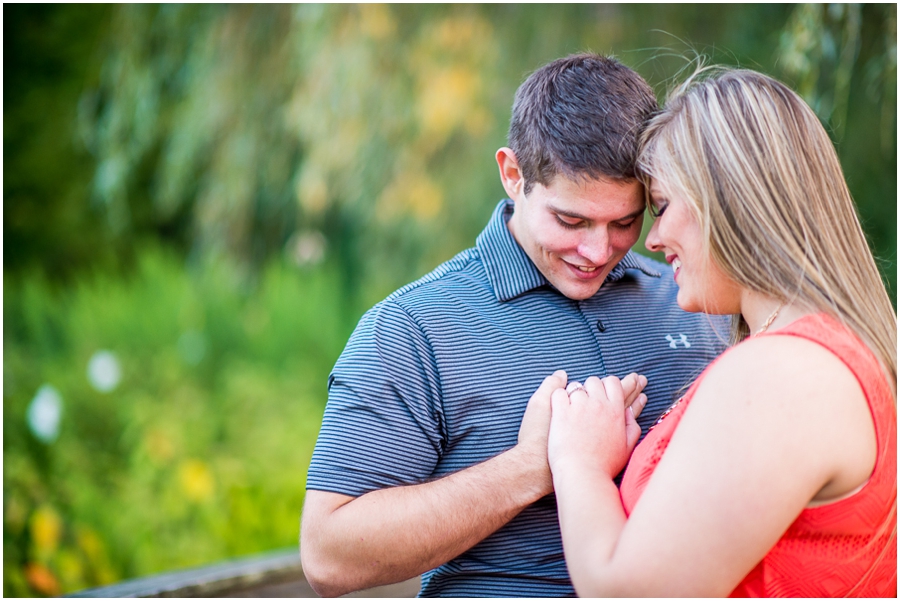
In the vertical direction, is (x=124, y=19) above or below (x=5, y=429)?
above

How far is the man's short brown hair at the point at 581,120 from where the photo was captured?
141 cm

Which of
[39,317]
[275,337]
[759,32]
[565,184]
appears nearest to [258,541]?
[275,337]

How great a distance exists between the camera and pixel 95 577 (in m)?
3.19

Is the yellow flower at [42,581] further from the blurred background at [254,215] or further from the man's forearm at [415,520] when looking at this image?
A: the man's forearm at [415,520]

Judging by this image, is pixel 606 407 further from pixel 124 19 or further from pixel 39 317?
pixel 39 317

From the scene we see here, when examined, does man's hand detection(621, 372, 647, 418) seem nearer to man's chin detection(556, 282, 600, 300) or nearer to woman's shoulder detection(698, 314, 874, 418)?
man's chin detection(556, 282, 600, 300)

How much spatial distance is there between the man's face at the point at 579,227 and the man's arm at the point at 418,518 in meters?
0.31

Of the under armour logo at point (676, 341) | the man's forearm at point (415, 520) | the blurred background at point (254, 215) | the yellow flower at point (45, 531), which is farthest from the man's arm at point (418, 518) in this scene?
the yellow flower at point (45, 531)

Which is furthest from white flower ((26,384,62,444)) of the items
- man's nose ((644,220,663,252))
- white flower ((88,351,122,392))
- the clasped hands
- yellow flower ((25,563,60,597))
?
man's nose ((644,220,663,252))

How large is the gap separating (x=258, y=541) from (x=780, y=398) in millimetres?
2788

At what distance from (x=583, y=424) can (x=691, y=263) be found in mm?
305

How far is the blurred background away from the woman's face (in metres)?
1.63

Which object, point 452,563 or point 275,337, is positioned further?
point 275,337

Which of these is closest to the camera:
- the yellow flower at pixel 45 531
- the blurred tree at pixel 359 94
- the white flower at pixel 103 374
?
the yellow flower at pixel 45 531
